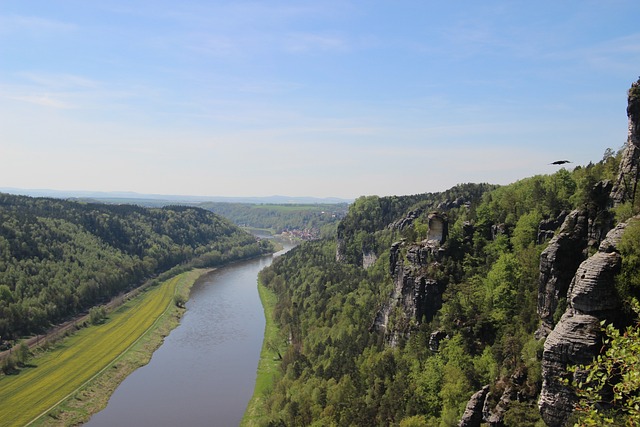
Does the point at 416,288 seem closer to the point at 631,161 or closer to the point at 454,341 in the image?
the point at 454,341

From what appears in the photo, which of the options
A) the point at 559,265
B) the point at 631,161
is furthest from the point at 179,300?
the point at 631,161

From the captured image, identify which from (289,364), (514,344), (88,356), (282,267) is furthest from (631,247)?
(282,267)

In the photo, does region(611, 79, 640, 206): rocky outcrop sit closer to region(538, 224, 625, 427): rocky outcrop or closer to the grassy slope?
region(538, 224, 625, 427): rocky outcrop

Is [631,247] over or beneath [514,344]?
over

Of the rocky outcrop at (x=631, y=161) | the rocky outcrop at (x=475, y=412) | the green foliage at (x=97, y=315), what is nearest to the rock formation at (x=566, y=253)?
the rocky outcrop at (x=631, y=161)

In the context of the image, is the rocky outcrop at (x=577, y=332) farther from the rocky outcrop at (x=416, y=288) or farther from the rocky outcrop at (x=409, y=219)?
the rocky outcrop at (x=409, y=219)

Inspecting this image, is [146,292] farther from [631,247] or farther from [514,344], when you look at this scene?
[631,247]
